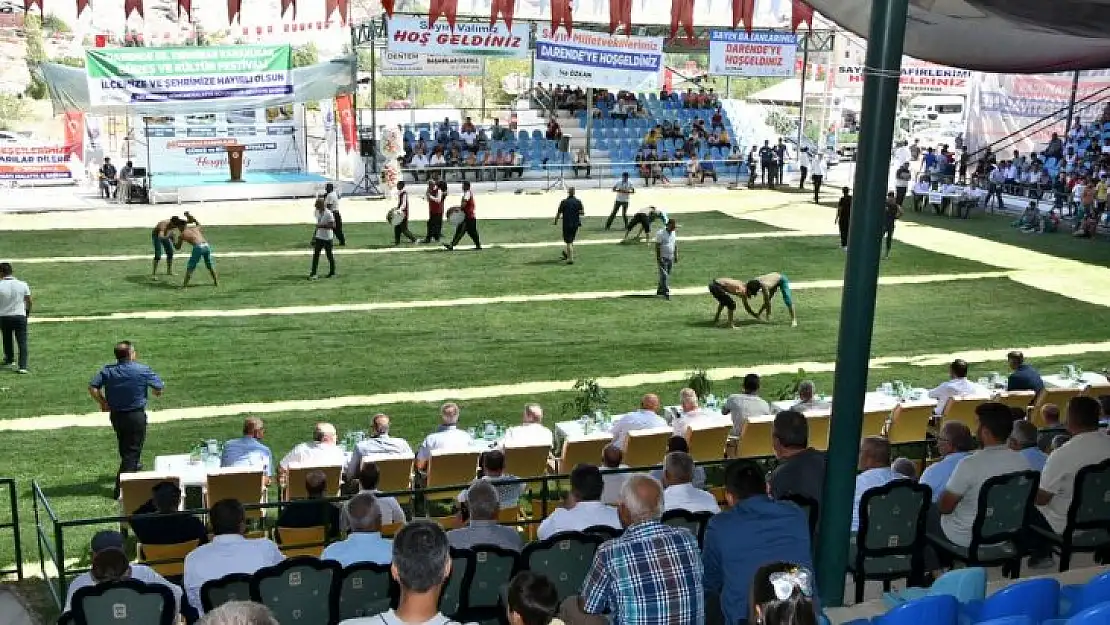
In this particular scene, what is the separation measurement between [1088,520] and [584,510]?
358cm

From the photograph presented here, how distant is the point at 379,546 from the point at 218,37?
8064 cm

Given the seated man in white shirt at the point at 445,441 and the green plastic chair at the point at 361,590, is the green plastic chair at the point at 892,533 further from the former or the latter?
the seated man in white shirt at the point at 445,441

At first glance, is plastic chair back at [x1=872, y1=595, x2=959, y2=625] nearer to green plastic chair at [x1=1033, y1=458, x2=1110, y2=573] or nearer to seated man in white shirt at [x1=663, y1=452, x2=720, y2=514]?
seated man in white shirt at [x1=663, y1=452, x2=720, y2=514]

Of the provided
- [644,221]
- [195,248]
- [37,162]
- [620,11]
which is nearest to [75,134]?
[37,162]

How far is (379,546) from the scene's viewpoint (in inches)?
283

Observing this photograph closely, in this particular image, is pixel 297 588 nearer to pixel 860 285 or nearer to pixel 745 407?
pixel 860 285

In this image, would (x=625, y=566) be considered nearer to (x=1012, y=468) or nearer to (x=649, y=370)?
(x=1012, y=468)

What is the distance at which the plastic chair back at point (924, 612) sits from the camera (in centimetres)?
535

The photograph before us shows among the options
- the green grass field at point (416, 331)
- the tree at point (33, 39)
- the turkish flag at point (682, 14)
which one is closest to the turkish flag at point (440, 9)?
the turkish flag at point (682, 14)

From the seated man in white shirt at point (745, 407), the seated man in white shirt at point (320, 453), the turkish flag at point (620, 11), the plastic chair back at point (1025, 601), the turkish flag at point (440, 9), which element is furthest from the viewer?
the turkish flag at point (620, 11)

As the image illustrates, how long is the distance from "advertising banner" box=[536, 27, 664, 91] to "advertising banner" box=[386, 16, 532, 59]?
0.76m

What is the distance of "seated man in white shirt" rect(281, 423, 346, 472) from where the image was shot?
34.9 feet

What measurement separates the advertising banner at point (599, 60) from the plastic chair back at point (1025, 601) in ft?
106

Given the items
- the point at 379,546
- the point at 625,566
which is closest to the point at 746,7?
the point at 379,546
